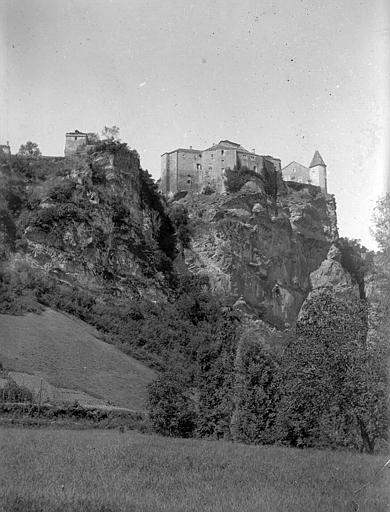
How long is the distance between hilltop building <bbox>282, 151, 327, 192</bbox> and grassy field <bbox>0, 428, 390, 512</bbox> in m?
77.7

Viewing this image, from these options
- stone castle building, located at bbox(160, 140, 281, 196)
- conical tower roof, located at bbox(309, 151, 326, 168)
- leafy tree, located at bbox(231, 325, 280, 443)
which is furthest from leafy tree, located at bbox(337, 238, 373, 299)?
leafy tree, located at bbox(231, 325, 280, 443)

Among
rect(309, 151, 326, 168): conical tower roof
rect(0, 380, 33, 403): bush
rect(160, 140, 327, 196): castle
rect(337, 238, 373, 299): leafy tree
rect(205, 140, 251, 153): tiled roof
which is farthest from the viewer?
rect(309, 151, 326, 168): conical tower roof

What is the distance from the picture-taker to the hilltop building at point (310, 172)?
92188 millimetres

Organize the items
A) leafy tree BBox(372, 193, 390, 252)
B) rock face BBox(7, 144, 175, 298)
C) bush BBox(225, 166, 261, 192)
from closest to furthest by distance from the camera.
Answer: leafy tree BBox(372, 193, 390, 252), rock face BBox(7, 144, 175, 298), bush BBox(225, 166, 261, 192)

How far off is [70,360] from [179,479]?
35698 mm

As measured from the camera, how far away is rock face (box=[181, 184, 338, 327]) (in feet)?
252

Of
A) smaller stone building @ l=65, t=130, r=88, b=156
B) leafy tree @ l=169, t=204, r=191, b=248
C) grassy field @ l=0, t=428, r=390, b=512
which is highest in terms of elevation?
smaller stone building @ l=65, t=130, r=88, b=156

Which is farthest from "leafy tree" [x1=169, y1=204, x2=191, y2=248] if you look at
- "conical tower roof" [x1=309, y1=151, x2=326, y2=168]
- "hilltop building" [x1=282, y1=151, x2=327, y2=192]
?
"conical tower roof" [x1=309, y1=151, x2=326, y2=168]

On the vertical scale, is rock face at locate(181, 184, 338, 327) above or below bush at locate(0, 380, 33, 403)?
above

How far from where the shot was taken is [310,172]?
9319cm

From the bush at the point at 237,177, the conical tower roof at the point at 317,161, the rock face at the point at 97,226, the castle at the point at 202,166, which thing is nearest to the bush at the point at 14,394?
the rock face at the point at 97,226

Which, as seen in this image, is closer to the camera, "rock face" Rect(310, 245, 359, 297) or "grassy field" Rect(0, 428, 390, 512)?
"grassy field" Rect(0, 428, 390, 512)

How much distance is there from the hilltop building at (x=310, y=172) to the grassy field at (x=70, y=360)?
4497cm

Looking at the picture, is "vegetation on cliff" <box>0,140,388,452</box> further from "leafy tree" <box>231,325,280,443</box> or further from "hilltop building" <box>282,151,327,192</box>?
"hilltop building" <box>282,151,327,192</box>
